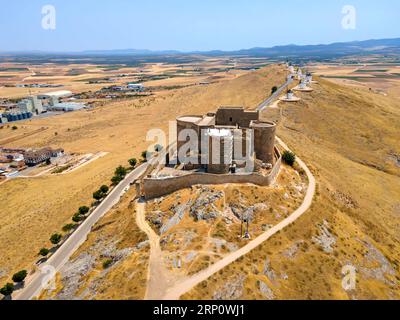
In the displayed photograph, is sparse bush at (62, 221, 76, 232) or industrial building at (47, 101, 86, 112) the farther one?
industrial building at (47, 101, 86, 112)

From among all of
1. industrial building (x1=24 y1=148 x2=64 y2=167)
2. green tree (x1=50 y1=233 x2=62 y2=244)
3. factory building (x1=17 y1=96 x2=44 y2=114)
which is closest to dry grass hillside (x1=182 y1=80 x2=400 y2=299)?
green tree (x1=50 y1=233 x2=62 y2=244)

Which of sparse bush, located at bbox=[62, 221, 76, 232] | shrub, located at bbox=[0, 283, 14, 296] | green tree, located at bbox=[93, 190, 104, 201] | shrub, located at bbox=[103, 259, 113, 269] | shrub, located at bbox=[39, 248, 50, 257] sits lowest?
shrub, located at bbox=[0, 283, 14, 296]

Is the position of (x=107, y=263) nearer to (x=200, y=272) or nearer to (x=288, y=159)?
(x=200, y=272)

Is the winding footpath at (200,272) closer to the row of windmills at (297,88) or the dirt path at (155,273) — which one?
the dirt path at (155,273)

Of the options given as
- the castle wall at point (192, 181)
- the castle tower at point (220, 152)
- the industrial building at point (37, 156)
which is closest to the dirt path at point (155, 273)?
the castle wall at point (192, 181)

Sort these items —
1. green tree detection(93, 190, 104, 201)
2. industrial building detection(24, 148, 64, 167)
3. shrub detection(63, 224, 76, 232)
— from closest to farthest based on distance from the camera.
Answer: shrub detection(63, 224, 76, 232), green tree detection(93, 190, 104, 201), industrial building detection(24, 148, 64, 167)

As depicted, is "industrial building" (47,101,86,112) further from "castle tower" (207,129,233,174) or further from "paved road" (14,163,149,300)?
"castle tower" (207,129,233,174)
